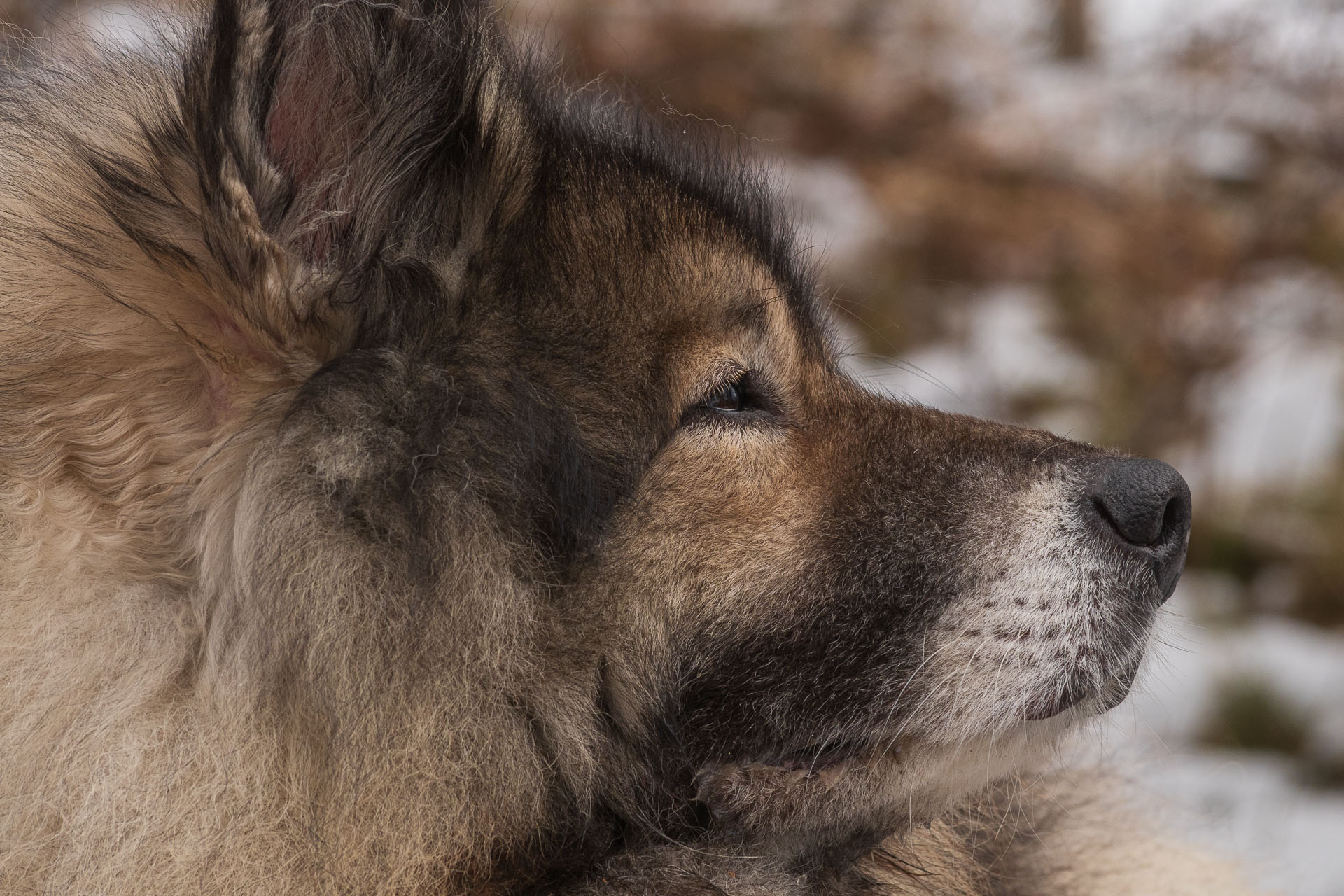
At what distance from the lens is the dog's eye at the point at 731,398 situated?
7.00 ft

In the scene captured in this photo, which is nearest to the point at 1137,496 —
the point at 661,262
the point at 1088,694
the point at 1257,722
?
the point at 1088,694

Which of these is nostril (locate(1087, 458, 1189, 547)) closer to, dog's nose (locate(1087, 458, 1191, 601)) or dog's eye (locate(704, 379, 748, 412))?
dog's nose (locate(1087, 458, 1191, 601))

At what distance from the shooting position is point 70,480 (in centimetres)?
188

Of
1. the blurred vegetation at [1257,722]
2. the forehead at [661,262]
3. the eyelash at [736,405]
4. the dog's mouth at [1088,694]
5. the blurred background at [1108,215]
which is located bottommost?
the blurred vegetation at [1257,722]

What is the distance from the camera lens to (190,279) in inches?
72.9

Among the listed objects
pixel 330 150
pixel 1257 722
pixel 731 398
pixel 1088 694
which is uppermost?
pixel 330 150

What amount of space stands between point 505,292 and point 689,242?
1.23 ft

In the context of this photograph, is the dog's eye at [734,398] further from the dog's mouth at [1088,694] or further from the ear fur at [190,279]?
the dog's mouth at [1088,694]

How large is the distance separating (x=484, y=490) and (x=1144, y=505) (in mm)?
1131

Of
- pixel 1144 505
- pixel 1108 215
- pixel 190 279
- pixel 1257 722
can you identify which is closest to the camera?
pixel 190 279

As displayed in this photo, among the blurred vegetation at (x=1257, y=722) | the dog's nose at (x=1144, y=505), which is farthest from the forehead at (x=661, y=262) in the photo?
the blurred vegetation at (x=1257, y=722)

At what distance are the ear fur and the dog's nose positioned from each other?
1.18 m

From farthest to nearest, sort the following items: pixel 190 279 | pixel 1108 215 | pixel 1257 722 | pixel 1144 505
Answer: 1. pixel 1108 215
2. pixel 1257 722
3. pixel 1144 505
4. pixel 190 279

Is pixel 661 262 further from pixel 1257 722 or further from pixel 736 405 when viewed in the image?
pixel 1257 722
